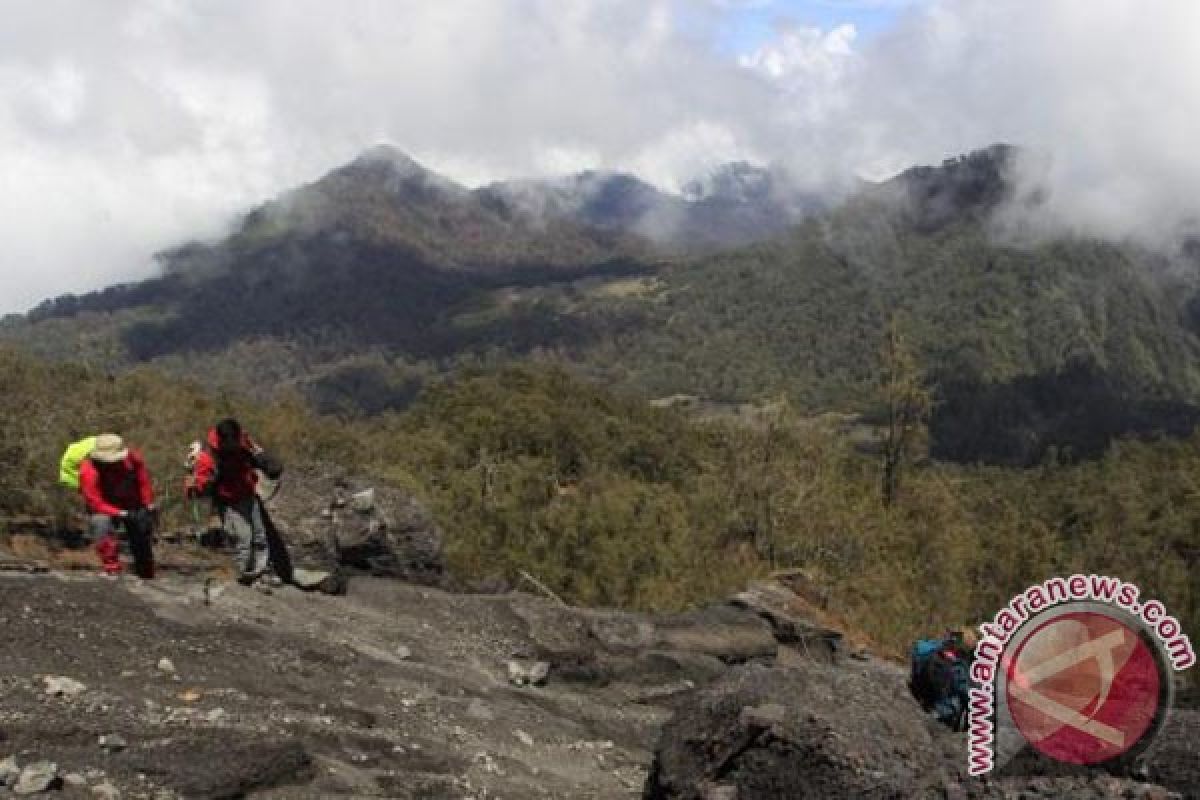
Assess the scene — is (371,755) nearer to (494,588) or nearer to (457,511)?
(494,588)

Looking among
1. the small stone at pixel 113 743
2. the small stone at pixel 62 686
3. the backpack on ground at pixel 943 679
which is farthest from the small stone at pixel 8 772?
the backpack on ground at pixel 943 679

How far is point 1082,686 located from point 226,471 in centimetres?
1239

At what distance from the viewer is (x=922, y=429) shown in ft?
186

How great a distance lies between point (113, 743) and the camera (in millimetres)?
10508

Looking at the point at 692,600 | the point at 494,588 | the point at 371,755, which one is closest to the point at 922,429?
the point at 692,600

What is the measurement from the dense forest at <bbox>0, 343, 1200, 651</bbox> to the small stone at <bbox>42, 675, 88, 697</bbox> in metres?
13.3

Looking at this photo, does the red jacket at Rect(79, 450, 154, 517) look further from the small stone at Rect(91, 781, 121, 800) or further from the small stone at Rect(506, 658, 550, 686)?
the small stone at Rect(91, 781, 121, 800)

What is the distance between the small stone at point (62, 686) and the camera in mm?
11586

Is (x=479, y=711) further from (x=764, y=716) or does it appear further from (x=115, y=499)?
(x=764, y=716)

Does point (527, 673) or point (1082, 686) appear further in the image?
point (527, 673)

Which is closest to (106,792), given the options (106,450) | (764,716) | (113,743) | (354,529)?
(113,743)

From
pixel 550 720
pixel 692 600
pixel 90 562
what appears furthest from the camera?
pixel 692 600

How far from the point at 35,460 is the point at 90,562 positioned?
Answer: 12230mm

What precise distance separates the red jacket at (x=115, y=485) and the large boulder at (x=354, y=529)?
687cm
